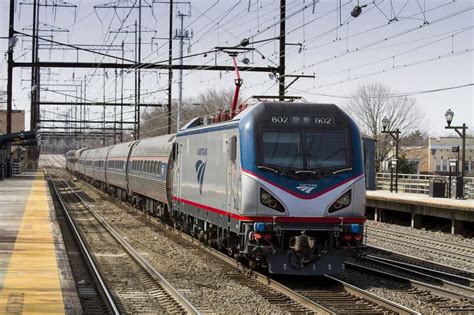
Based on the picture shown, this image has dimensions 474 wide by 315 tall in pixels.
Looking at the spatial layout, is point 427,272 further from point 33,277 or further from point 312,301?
point 33,277

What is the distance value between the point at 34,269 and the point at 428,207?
61.0 feet

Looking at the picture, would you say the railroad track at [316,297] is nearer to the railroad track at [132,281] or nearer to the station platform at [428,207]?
the railroad track at [132,281]

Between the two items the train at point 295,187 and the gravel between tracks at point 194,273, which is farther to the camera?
the train at point 295,187

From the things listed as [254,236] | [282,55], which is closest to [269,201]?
[254,236]

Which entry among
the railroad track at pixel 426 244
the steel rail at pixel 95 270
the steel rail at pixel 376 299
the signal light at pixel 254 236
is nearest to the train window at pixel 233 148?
the signal light at pixel 254 236

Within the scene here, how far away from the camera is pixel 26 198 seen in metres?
34.3

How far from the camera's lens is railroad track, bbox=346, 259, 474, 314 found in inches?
454

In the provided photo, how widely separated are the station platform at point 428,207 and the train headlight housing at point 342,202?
1217cm

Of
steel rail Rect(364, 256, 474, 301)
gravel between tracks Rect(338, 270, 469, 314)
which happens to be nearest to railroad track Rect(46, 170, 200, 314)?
gravel between tracks Rect(338, 270, 469, 314)

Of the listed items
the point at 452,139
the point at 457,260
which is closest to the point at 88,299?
the point at 457,260

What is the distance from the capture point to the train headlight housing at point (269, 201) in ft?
42.5

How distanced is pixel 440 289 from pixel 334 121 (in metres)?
A: 3.46

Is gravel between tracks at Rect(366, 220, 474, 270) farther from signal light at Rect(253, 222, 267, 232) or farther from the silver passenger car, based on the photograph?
the silver passenger car

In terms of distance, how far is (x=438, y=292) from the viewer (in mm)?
12602
